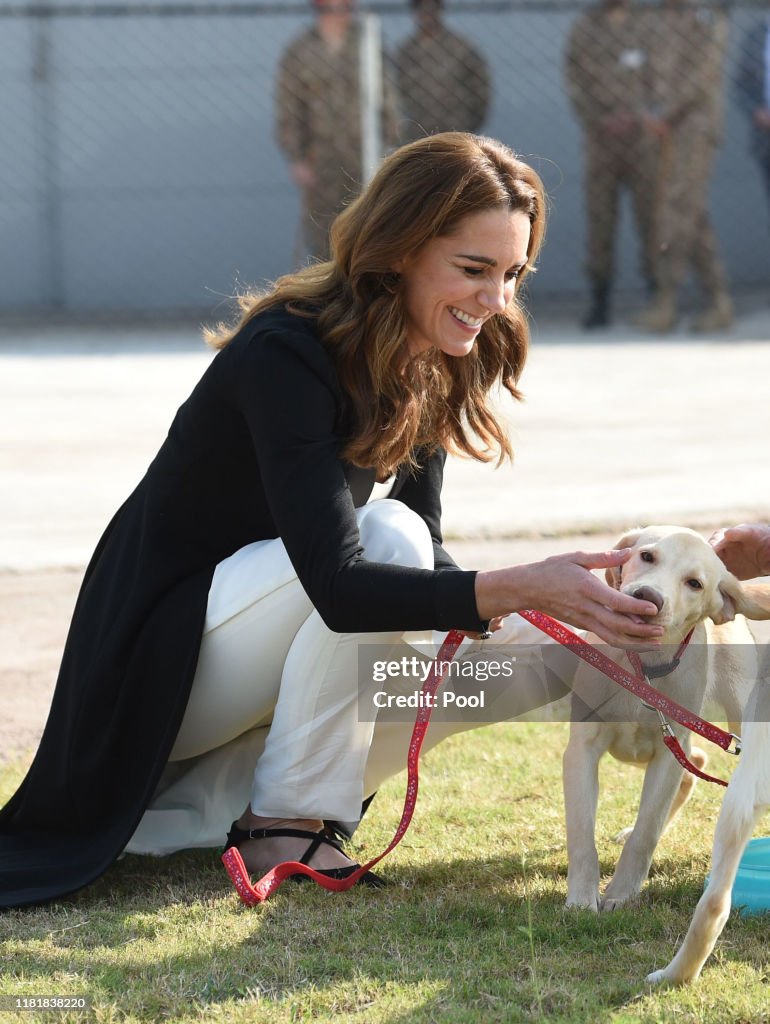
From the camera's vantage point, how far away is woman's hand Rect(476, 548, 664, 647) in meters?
2.54

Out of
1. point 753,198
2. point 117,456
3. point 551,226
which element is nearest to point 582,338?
point 551,226

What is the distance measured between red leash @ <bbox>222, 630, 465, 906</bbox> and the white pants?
0.36ft

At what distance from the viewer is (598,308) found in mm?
10930

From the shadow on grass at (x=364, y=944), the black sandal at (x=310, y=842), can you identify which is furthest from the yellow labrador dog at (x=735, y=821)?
the black sandal at (x=310, y=842)

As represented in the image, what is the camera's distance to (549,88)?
1214 cm

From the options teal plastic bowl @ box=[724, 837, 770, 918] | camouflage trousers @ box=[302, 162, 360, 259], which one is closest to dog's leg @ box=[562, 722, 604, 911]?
teal plastic bowl @ box=[724, 837, 770, 918]

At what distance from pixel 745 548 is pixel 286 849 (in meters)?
1.09

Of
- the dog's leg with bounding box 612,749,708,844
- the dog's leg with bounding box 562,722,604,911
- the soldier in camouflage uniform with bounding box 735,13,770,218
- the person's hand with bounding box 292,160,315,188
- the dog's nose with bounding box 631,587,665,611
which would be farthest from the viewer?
the soldier in camouflage uniform with bounding box 735,13,770,218

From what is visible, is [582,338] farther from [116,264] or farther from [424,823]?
[424,823]

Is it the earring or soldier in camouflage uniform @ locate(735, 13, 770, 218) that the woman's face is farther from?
soldier in camouflage uniform @ locate(735, 13, 770, 218)

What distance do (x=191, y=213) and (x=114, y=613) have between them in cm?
954

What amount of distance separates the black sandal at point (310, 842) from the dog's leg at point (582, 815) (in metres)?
0.39

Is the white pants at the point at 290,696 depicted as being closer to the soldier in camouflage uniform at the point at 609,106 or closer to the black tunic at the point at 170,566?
the black tunic at the point at 170,566

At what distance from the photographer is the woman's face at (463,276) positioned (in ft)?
9.49
